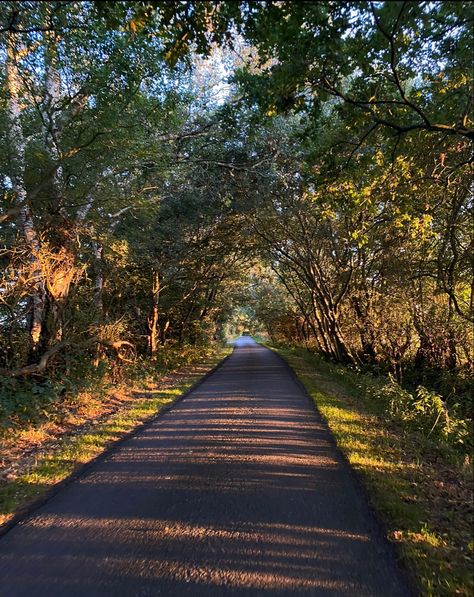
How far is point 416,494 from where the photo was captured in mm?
4887

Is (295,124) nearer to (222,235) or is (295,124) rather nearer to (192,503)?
(222,235)

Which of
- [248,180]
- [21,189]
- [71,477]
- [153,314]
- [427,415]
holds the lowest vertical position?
[71,477]

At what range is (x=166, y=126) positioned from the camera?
10.8 metres

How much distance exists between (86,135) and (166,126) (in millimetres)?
3516

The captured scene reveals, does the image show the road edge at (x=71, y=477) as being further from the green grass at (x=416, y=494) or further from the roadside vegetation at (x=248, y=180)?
the green grass at (x=416, y=494)

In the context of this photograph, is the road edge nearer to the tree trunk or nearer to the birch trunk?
the birch trunk

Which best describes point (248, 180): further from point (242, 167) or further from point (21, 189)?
point (21, 189)

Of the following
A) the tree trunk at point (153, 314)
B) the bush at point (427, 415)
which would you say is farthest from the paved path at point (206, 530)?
the tree trunk at point (153, 314)

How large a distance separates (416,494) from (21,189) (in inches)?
354

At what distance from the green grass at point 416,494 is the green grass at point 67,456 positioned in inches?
155

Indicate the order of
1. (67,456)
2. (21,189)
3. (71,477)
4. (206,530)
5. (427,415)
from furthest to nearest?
(21,189)
(427,415)
(67,456)
(71,477)
(206,530)

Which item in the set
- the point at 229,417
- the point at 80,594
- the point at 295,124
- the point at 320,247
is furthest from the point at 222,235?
the point at 80,594

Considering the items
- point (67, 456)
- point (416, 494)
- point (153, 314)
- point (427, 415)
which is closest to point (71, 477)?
point (67, 456)

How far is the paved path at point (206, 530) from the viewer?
3.37 m
